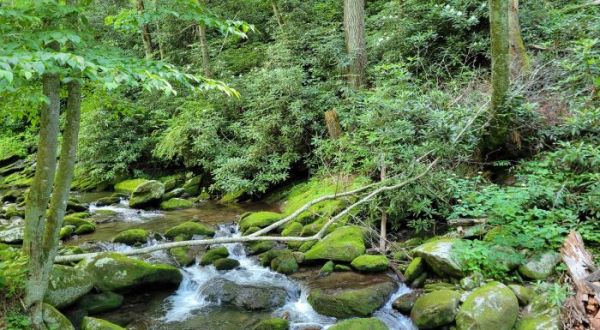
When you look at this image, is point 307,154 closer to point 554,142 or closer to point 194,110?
point 194,110

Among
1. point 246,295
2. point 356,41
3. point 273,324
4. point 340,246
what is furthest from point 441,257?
point 356,41

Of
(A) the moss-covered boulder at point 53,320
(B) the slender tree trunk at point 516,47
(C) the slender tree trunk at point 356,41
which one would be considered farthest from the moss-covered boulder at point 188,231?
(B) the slender tree trunk at point 516,47

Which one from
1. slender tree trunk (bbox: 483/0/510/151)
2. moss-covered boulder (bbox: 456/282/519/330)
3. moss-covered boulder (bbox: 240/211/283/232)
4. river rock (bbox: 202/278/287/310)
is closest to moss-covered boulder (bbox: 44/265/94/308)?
river rock (bbox: 202/278/287/310)

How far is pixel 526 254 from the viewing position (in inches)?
187

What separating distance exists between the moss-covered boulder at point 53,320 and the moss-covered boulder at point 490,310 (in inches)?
162

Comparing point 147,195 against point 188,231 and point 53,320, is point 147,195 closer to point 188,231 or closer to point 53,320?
point 188,231

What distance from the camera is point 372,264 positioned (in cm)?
575

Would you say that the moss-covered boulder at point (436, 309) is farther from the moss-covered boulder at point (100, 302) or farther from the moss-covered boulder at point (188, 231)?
the moss-covered boulder at point (188, 231)

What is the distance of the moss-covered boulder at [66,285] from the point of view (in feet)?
16.3

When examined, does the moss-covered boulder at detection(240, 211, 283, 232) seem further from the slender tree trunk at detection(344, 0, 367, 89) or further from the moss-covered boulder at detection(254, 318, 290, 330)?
the slender tree trunk at detection(344, 0, 367, 89)

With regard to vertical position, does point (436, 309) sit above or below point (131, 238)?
below

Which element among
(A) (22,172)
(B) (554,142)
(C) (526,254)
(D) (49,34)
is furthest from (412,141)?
(A) (22,172)

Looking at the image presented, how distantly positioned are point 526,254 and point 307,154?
6301 millimetres

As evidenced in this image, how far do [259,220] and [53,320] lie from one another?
4.38m
